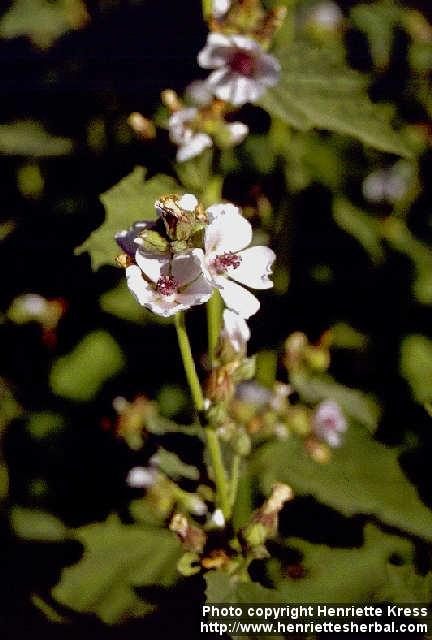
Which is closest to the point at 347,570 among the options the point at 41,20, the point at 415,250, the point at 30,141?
the point at 415,250

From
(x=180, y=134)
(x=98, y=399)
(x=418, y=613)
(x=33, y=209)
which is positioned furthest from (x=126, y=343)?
(x=418, y=613)

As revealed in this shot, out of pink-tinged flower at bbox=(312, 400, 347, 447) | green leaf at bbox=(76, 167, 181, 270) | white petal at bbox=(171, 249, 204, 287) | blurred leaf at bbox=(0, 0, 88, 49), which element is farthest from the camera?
blurred leaf at bbox=(0, 0, 88, 49)

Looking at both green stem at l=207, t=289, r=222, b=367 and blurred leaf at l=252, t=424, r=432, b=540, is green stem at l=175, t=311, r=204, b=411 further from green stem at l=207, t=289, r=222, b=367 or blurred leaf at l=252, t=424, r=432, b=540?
blurred leaf at l=252, t=424, r=432, b=540

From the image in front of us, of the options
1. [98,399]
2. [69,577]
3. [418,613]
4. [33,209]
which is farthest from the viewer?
[33,209]

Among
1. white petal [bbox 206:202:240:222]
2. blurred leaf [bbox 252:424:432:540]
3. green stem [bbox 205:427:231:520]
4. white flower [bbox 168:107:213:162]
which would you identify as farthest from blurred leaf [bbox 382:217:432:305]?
white petal [bbox 206:202:240:222]

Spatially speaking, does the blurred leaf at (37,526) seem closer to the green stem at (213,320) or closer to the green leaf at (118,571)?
the green leaf at (118,571)

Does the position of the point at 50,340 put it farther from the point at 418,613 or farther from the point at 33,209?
the point at 418,613
